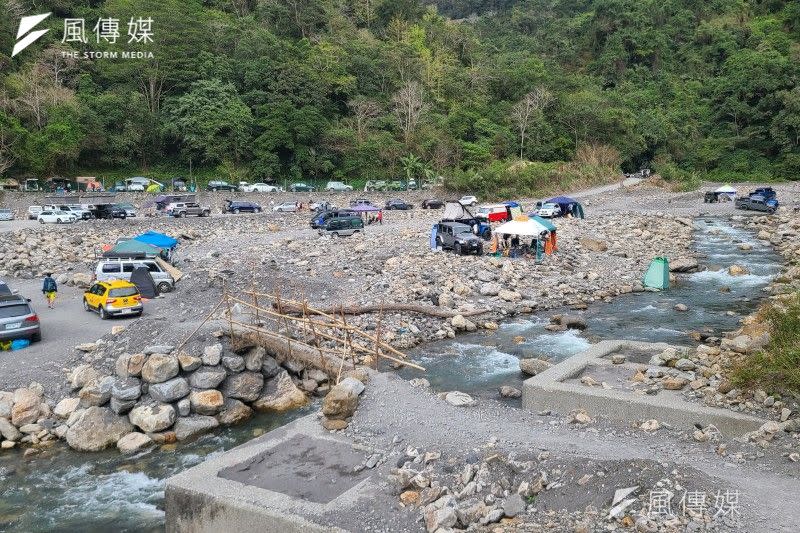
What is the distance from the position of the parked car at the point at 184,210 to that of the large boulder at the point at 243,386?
104 ft

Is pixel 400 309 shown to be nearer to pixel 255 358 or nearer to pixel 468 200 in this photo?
pixel 255 358

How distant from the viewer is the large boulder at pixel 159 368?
13648mm

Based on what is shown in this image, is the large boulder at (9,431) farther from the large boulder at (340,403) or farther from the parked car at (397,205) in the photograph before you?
the parked car at (397,205)

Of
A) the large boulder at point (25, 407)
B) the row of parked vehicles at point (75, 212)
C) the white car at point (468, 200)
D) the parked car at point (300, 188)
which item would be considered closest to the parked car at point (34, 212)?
the row of parked vehicles at point (75, 212)

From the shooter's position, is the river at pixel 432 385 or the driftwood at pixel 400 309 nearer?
the river at pixel 432 385

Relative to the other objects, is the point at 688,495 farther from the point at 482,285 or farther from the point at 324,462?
the point at 482,285

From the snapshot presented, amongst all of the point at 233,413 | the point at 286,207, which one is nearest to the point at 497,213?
the point at 286,207

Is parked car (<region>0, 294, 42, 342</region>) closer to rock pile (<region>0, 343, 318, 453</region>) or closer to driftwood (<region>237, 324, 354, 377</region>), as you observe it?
rock pile (<region>0, 343, 318, 453</region>)

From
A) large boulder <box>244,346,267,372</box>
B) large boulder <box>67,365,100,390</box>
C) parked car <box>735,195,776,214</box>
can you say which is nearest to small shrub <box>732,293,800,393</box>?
large boulder <box>244,346,267,372</box>

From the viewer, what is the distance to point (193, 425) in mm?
13062

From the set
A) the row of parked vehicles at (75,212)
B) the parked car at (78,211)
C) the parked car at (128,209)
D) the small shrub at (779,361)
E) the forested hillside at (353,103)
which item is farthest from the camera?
the forested hillside at (353,103)

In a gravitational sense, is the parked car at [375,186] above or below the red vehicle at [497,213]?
above

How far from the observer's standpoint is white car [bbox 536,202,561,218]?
134 ft

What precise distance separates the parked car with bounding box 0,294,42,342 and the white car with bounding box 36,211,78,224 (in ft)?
82.3
